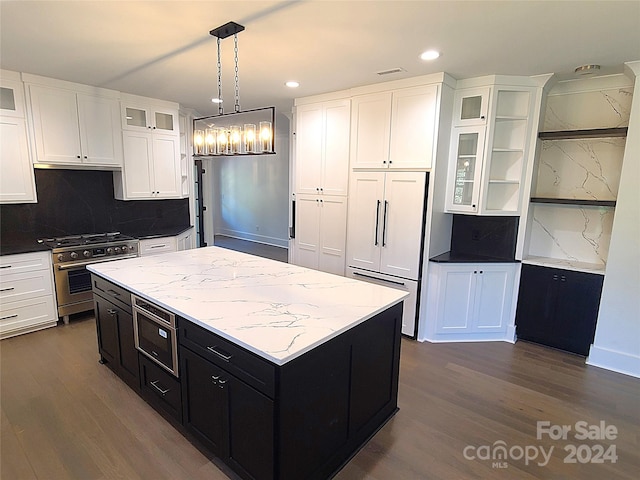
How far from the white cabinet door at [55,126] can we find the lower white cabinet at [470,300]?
4.02 m

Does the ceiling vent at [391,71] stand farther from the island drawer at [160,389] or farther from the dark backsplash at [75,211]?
the dark backsplash at [75,211]

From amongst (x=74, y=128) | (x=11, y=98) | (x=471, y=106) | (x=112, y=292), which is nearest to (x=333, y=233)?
(x=471, y=106)

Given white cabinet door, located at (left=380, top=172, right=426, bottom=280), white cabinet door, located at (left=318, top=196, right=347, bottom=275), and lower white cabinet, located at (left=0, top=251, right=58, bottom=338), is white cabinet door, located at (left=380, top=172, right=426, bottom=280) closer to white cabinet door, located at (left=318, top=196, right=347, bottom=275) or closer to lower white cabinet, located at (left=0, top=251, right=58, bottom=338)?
white cabinet door, located at (left=318, top=196, right=347, bottom=275)

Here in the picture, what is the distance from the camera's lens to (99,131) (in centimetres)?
404

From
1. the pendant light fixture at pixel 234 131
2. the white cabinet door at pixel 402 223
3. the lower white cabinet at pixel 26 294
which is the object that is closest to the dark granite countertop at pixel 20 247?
the lower white cabinet at pixel 26 294

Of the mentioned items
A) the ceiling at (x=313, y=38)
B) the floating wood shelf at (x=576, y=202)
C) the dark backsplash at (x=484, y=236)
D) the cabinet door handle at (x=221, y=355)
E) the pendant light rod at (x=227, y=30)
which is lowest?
the cabinet door handle at (x=221, y=355)

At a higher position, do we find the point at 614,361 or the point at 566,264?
the point at 566,264

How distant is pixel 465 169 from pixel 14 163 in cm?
449

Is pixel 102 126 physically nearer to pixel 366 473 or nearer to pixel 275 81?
pixel 275 81

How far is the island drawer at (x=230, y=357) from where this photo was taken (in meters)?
1.57

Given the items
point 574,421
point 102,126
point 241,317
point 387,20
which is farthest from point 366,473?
point 102,126

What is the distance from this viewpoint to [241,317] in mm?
1854

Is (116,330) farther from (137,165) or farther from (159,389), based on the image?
(137,165)

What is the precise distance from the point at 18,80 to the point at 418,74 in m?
3.81
